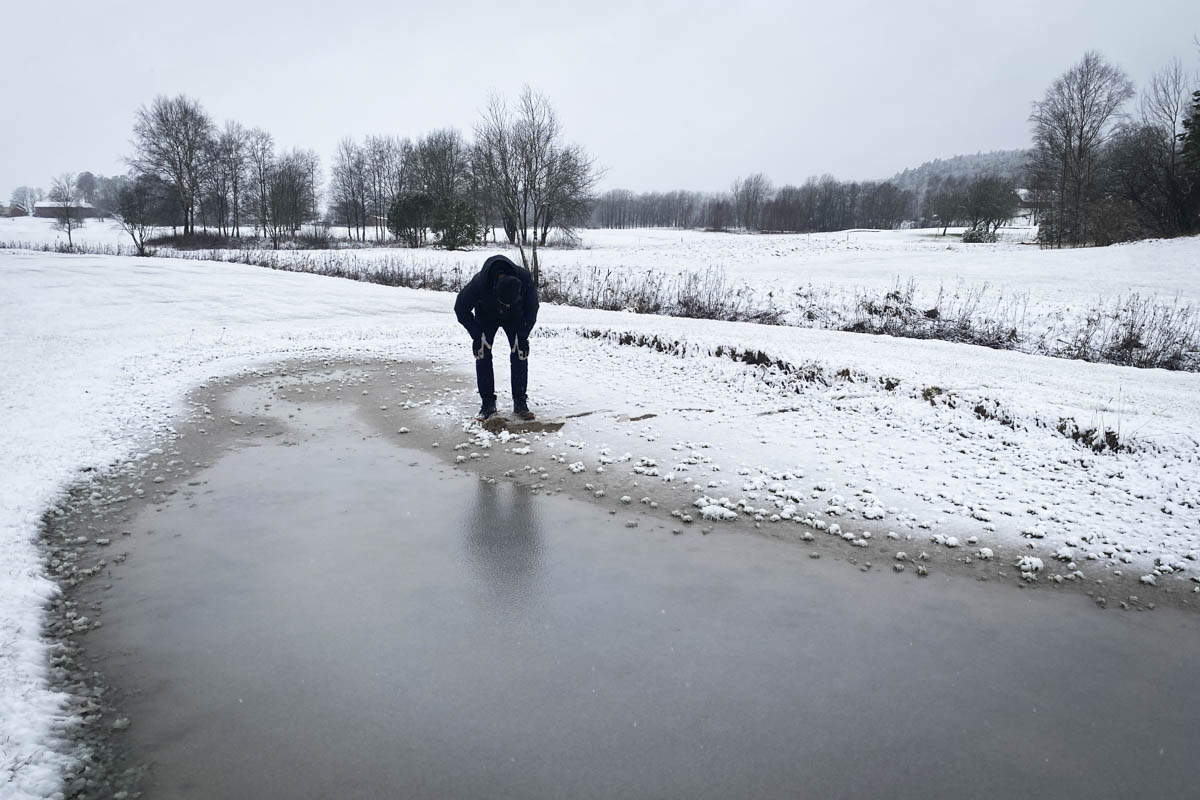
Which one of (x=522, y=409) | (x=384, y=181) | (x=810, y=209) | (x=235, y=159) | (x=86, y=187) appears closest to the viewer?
(x=522, y=409)

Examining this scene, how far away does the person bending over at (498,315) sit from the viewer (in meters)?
7.51

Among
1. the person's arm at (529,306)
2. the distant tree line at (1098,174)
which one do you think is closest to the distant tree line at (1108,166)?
the distant tree line at (1098,174)

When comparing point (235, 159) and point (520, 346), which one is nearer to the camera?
point (520, 346)

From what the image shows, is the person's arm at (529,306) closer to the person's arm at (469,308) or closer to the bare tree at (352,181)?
the person's arm at (469,308)

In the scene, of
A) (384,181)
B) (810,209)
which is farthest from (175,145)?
(810,209)

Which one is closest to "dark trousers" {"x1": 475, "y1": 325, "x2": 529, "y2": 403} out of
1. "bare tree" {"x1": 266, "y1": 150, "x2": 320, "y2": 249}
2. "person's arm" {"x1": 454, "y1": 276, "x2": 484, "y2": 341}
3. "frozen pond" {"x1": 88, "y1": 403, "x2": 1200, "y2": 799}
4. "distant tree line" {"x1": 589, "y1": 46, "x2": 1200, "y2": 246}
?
"person's arm" {"x1": 454, "y1": 276, "x2": 484, "y2": 341}

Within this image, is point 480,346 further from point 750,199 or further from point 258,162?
point 750,199

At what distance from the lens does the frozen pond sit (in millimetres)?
2750

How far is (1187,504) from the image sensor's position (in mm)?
5539

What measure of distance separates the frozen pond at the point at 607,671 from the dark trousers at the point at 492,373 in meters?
3.05

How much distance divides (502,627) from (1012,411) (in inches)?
292

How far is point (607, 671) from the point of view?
11.2ft

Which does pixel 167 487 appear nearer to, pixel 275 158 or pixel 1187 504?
pixel 1187 504

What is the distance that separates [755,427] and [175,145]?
66.1m
